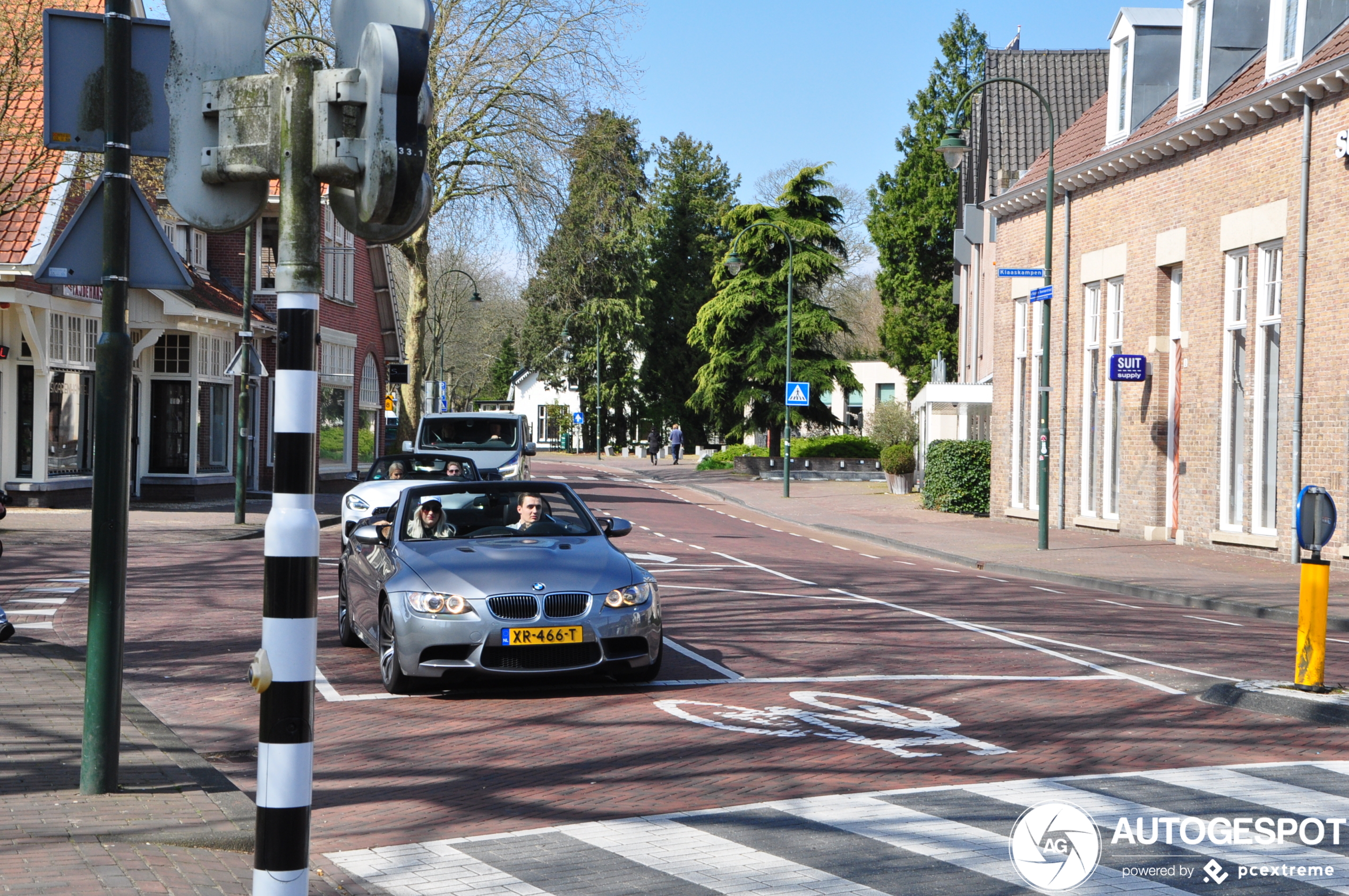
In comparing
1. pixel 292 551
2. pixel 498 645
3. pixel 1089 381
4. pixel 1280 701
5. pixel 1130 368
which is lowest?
pixel 1280 701

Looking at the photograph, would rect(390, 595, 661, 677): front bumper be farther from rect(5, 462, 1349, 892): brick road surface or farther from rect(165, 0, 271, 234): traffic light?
rect(165, 0, 271, 234): traffic light

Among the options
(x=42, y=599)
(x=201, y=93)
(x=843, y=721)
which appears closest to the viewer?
(x=201, y=93)

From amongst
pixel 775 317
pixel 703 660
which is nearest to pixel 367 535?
pixel 703 660

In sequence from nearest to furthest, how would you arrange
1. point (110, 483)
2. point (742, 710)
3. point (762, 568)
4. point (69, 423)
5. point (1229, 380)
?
point (110, 483) → point (742, 710) → point (762, 568) → point (1229, 380) → point (69, 423)

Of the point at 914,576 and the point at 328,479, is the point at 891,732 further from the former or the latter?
the point at 328,479

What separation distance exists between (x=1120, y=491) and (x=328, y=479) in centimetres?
2224

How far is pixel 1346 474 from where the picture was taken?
1866cm

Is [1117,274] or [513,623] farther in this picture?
[1117,274]

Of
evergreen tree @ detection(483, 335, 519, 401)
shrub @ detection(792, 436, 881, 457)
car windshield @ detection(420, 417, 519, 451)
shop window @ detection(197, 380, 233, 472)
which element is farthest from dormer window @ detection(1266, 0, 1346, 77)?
evergreen tree @ detection(483, 335, 519, 401)

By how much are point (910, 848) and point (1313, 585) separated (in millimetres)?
4437

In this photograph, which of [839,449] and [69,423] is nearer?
[69,423]

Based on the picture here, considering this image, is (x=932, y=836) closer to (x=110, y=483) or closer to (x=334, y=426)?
(x=110, y=483)

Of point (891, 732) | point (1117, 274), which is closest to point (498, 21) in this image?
point (1117, 274)

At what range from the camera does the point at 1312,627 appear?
28.8 feet
